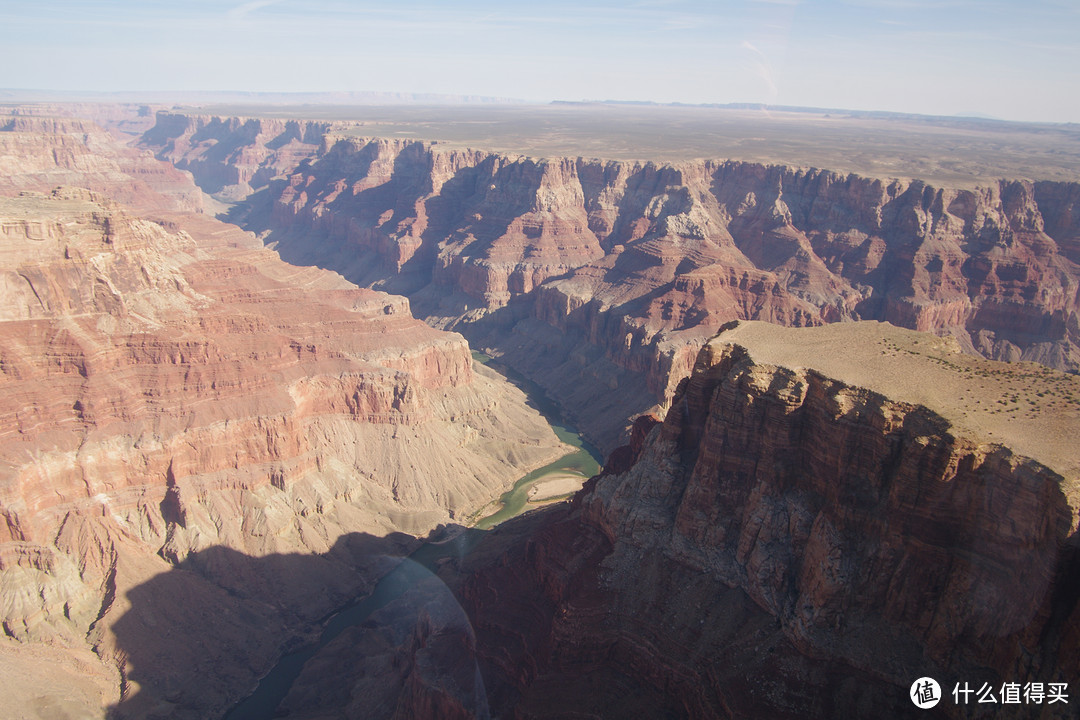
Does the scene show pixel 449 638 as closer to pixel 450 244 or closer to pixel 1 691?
pixel 1 691

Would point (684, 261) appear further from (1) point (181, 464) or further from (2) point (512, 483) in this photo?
(1) point (181, 464)

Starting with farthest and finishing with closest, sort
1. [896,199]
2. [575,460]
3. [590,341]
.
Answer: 1. [896,199]
2. [590,341]
3. [575,460]

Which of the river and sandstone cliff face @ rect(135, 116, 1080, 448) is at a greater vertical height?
sandstone cliff face @ rect(135, 116, 1080, 448)

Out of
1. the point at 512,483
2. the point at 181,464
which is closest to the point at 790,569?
the point at 512,483

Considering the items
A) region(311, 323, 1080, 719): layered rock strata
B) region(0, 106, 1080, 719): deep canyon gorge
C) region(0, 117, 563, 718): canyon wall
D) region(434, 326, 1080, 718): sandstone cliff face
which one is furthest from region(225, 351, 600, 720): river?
region(434, 326, 1080, 718): sandstone cliff face

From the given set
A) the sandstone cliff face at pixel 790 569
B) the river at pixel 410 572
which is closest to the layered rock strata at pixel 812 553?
the sandstone cliff face at pixel 790 569

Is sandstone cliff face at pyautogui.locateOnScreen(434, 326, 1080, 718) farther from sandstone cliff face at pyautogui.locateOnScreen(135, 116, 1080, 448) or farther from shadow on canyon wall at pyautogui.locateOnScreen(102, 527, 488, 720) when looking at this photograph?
sandstone cliff face at pyautogui.locateOnScreen(135, 116, 1080, 448)

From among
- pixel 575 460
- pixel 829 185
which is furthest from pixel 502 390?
pixel 829 185
